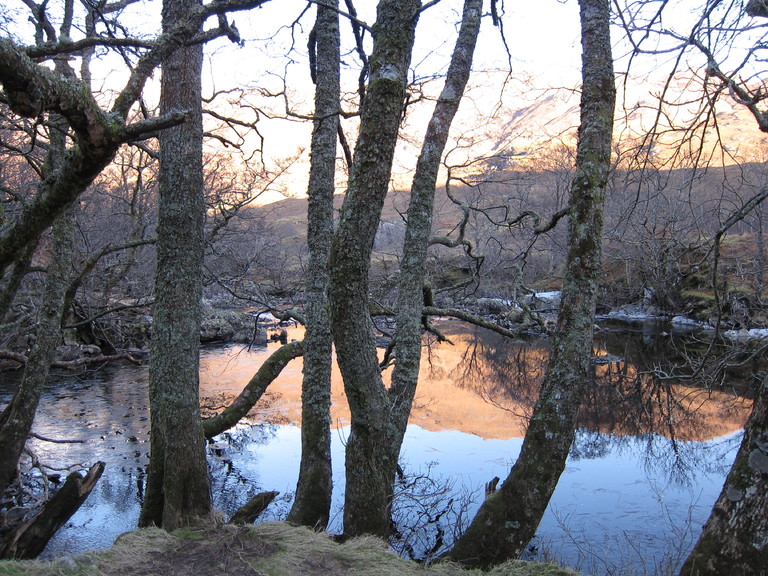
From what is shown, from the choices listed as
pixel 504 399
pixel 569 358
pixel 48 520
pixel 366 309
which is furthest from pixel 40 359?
pixel 504 399

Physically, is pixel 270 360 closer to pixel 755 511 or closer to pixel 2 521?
pixel 2 521

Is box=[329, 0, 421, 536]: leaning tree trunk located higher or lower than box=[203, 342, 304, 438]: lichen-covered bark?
higher

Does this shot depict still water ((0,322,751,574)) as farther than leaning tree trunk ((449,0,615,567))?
Yes

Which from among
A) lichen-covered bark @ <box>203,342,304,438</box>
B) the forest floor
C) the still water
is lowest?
the still water

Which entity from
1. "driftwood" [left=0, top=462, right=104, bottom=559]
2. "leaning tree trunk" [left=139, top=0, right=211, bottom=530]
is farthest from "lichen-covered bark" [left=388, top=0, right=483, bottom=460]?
"driftwood" [left=0, top=462, right=104, bottom=559]

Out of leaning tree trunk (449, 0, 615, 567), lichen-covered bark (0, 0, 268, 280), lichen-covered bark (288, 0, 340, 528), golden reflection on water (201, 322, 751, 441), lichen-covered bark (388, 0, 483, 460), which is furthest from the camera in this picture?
golden reflection on water (201, 322, 751, 441)

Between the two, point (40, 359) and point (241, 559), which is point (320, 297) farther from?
point (40, 359)

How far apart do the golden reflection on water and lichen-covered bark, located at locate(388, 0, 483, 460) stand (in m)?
4.03

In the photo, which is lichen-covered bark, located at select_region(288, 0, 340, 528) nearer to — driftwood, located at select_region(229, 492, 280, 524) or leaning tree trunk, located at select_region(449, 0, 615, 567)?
driftwood, located at select_region(229, 492, 280, 524)

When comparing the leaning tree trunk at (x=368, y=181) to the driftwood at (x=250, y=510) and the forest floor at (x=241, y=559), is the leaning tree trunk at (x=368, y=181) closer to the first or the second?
the forest floor at (x=241, y=559)

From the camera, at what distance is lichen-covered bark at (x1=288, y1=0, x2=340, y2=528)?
19.3ft

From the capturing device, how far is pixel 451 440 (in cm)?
1116

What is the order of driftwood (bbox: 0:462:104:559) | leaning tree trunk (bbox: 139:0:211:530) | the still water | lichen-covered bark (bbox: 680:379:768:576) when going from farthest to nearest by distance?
the still water < driftwood (bbox: 0:462:104:559) < leaning tree trunk (bbox: 139:0:211:530) < lichen-covered bark (bbox: 680:379:768:576)

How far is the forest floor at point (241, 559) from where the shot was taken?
3.87 metres
